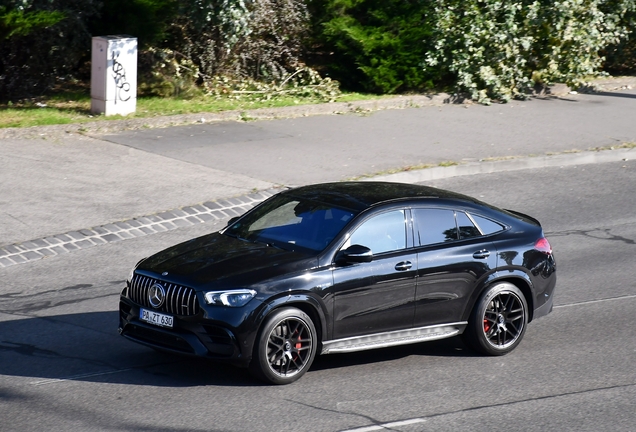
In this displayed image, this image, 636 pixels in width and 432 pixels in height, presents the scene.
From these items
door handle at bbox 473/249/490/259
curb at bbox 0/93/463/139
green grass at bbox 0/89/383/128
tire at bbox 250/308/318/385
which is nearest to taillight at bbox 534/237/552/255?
door handle at bbox 473/249/490/259

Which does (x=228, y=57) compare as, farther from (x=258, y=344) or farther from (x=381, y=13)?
(x=258, y=344)

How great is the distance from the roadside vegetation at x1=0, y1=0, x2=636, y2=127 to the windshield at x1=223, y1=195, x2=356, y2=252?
9.85 m

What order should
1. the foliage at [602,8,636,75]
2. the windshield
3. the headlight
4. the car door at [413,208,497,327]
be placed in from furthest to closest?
the foliage at [602,8,636,75]
the car door at [413,208,497,327]
the windshield
the headlight

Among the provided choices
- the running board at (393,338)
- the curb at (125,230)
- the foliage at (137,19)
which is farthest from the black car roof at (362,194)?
the foliage at (137,19)

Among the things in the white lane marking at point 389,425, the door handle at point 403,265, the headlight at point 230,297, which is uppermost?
→ the door handle at point 403,265

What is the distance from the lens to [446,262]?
331 inches

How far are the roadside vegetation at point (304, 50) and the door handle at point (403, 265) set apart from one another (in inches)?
426

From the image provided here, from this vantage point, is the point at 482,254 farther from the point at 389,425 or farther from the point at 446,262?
the point at 389,425

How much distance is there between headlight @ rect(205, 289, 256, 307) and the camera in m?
7.41

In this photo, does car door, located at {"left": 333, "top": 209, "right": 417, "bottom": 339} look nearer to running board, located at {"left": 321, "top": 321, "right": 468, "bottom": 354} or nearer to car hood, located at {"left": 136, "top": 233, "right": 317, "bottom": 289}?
running board, located at {"left": 321, "top": 321, "right": 468, "bottom": 354}

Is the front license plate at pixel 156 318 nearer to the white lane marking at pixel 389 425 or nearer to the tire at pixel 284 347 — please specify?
the tire at pixel 284 347

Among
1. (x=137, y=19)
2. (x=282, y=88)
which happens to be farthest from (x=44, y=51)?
(x=282, y=88)

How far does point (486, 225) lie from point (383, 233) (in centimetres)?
112

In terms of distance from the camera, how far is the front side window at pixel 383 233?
815cm
